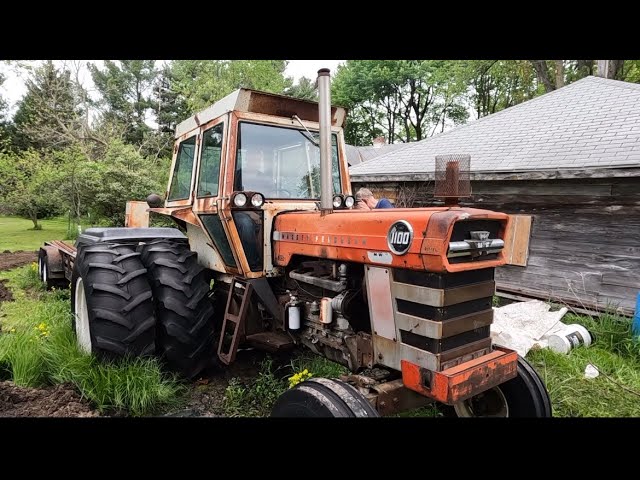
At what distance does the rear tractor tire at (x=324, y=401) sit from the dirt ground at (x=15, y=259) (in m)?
9.70

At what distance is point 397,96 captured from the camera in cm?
3259

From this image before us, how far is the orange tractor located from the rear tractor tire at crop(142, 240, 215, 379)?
0.01 metres

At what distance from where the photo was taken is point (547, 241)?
7031 mm

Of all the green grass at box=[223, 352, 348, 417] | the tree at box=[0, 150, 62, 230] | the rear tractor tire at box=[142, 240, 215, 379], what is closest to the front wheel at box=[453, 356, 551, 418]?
the green grass at box=[223, 352, 348, 417]

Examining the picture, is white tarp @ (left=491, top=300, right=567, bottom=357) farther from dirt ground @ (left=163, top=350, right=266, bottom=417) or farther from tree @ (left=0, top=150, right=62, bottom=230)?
tree @ (left=0, top=150, right=62, bottom=230)

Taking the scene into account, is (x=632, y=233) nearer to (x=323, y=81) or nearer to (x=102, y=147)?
(x=323, y=81)

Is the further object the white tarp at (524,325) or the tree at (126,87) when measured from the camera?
the tree at (126,87)

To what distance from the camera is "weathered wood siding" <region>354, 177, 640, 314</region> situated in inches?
239

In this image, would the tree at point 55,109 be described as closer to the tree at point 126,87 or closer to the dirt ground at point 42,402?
the tree at point 126,87

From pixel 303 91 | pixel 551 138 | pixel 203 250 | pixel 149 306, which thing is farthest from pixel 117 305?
pixel 303 91

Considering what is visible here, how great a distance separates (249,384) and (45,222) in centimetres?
1836

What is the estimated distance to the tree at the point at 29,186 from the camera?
48.8 feet

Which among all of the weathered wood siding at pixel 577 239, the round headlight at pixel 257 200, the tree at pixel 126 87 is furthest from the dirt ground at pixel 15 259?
the tree at pixel 126 87

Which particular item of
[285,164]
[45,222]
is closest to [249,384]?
[285,164]
